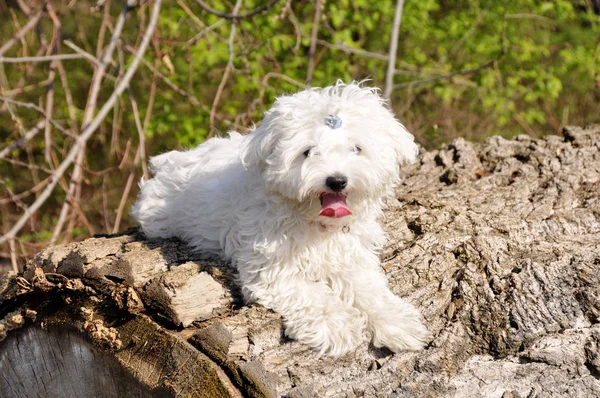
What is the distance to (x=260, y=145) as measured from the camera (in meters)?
3.83

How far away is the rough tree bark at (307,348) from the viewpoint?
3.40 m

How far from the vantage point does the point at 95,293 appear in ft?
12.4

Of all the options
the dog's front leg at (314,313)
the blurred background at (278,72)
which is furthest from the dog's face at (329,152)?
the blurred background at (278,72)

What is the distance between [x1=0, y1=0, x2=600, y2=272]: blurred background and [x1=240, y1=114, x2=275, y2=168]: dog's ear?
3838 mm

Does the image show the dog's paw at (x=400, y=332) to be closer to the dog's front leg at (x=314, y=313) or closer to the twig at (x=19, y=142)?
the dog's front leg at (x=314, y=313)

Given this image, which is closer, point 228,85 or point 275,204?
point 275,204

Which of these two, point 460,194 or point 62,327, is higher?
point 460,194

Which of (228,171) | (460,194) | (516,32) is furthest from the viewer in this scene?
(516,32)

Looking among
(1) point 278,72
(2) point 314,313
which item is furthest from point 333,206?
(1) point 278,72

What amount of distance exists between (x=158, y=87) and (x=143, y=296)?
22.2ft

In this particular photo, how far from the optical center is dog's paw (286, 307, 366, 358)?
359 centimetres

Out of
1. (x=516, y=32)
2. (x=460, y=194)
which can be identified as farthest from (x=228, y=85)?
(x=460, y=194)

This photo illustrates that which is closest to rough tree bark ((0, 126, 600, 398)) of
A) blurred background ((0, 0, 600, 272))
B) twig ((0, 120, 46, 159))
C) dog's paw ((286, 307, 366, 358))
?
dog's paw ((286, 307, 366, 358))

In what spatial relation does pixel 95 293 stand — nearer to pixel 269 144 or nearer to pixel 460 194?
pixel 269 144
